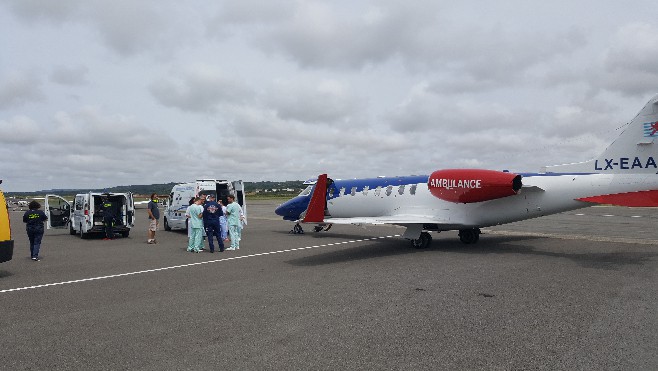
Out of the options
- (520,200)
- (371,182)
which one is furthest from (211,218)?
(520,200)

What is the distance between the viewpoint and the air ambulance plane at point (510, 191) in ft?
39.9

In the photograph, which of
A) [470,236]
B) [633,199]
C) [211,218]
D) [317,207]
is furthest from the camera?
[470,236]

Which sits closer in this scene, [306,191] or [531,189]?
[531,189]

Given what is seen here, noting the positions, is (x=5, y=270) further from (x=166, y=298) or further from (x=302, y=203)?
(x=302, y=203)

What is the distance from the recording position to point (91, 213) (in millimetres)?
20438

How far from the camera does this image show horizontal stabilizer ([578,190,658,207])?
11867 millimetres

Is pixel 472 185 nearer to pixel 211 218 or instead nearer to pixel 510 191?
pixel 510 191

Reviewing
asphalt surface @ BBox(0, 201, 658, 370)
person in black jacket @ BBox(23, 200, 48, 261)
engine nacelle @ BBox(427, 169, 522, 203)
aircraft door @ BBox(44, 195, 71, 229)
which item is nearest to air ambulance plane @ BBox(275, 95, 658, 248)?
engine nacelle @ BBox(427, 169, 522, 203)

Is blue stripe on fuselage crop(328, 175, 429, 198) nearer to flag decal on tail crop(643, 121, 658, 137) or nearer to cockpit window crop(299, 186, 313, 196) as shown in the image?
cockpit window crop(299, 186, 313, 196)

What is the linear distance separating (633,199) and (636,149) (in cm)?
140

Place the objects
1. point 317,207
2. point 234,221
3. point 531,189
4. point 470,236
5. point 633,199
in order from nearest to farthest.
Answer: point 633,199 < point 317,207 < point 531,189 < point 234,221 < point 470,236

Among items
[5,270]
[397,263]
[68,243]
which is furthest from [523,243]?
[68,243]

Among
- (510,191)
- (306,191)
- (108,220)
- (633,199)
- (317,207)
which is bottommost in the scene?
(108,220)

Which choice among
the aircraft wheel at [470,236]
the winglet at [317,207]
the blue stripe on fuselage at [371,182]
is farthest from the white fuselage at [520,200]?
the aircraft wheel at [470,236]
